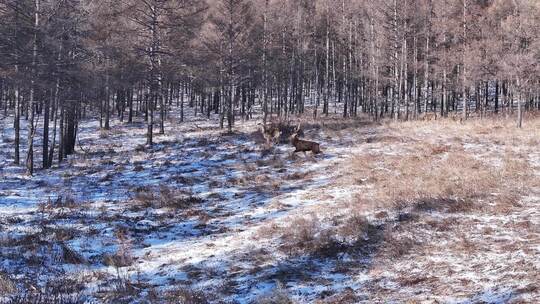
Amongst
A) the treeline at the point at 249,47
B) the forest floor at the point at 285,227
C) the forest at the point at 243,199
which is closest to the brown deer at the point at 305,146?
the forest at the point at 243,199

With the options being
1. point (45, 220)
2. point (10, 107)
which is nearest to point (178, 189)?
point (45, 220)

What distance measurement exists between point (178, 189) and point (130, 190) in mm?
1673

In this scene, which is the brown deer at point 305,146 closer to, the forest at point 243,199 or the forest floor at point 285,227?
the forest at point 243,199

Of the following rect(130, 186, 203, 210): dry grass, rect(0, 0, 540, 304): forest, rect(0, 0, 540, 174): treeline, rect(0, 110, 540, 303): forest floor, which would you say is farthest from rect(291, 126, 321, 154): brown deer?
rect(0, 0, 540, 174): treeline

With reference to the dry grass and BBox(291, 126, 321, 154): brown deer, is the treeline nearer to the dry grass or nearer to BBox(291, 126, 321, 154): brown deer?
the dry grass

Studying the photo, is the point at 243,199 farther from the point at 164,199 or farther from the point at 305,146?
the point at 305,146

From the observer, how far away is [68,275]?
926 centimetres

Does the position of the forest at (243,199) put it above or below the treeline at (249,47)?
below

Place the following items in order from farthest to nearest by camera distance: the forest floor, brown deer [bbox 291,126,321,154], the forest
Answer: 1. brown deer [bbox 291,126,321,154]
2. the forest
3. the forest floor

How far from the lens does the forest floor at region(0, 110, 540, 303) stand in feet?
27.0

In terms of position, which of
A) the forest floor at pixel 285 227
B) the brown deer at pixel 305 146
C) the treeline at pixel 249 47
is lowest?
the forest floor at pixel 285 227

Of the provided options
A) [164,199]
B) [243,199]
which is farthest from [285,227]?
[164,199]

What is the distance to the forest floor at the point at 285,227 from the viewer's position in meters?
8.23

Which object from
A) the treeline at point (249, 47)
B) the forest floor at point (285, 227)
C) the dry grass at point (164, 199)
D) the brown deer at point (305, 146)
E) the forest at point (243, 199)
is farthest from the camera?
the treeline at point (249, 47)
